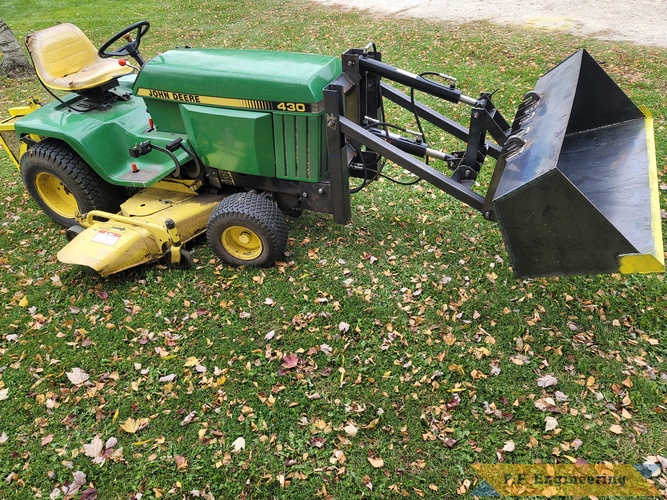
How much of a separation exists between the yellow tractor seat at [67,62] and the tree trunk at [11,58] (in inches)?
232

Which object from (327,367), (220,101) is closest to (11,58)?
(220,101)

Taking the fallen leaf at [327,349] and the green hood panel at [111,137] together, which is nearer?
the fallen leaf at [327,349]

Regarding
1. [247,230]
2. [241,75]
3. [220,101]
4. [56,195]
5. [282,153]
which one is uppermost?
[241,75]

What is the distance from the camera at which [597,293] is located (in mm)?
4000

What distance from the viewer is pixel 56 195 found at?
517 cm

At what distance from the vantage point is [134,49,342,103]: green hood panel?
3.77m

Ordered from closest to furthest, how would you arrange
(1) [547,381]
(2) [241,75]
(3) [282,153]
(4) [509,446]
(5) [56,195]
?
(4) [509,446]
(1) [547,381]
(2) [241,75]
(3) [282,153]
(5) [56,195]

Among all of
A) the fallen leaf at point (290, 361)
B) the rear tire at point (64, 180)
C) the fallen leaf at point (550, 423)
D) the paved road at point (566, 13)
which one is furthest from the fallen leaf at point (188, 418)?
the paved road at point (566, 13)

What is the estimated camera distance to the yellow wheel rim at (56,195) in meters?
4.98

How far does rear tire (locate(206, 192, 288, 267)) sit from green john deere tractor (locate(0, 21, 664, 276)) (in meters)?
0.01

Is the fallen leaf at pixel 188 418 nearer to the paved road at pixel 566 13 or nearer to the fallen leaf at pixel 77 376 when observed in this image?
the fallen leaf at pixel 77 376

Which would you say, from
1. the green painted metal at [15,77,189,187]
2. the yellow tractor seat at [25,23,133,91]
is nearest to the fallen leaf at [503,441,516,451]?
the green painted metal at [15,77,189,187]

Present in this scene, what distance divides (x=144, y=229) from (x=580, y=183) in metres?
3.48

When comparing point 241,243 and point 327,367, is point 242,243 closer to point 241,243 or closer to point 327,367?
point 241,243
